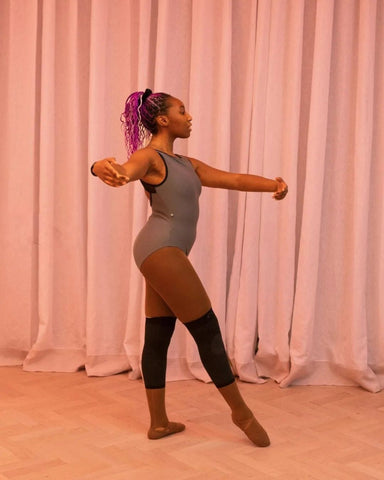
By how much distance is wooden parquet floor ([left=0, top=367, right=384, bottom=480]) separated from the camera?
8.63 ft

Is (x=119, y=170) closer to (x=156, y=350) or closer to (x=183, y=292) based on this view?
(x=183, y=292)

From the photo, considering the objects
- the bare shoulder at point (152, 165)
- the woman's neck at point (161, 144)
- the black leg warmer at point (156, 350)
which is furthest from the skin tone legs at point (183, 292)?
the woman's neck at point (161, 144)

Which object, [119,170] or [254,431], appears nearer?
[119,170]

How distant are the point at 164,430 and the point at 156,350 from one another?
0.30 m

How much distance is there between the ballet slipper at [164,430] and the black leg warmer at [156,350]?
0.51ft

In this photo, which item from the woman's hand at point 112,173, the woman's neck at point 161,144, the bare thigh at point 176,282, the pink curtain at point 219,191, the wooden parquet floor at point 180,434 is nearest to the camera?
the woman's hand at point 112,173

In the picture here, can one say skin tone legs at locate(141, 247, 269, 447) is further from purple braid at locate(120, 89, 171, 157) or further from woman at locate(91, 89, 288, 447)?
purple braid at locate(120, 89, 171, 157)

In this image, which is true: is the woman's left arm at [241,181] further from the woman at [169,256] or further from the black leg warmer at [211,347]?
the black leg warmer at [211,347]

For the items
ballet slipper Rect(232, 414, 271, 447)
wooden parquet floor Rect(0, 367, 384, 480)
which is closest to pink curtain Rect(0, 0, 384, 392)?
wooden parquet floor Rect(0, 367, 384, 480)

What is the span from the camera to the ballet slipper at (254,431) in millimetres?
2830

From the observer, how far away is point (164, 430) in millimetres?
2949

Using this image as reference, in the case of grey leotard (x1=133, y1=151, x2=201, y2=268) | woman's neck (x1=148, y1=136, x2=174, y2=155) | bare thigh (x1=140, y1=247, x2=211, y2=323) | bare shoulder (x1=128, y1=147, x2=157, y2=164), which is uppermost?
woman's neck (x1=148, y1=136, x2=174, y2=155)

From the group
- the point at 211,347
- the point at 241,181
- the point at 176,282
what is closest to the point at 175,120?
the point at 241,181

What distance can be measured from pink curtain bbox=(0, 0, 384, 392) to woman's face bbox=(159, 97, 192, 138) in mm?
840
